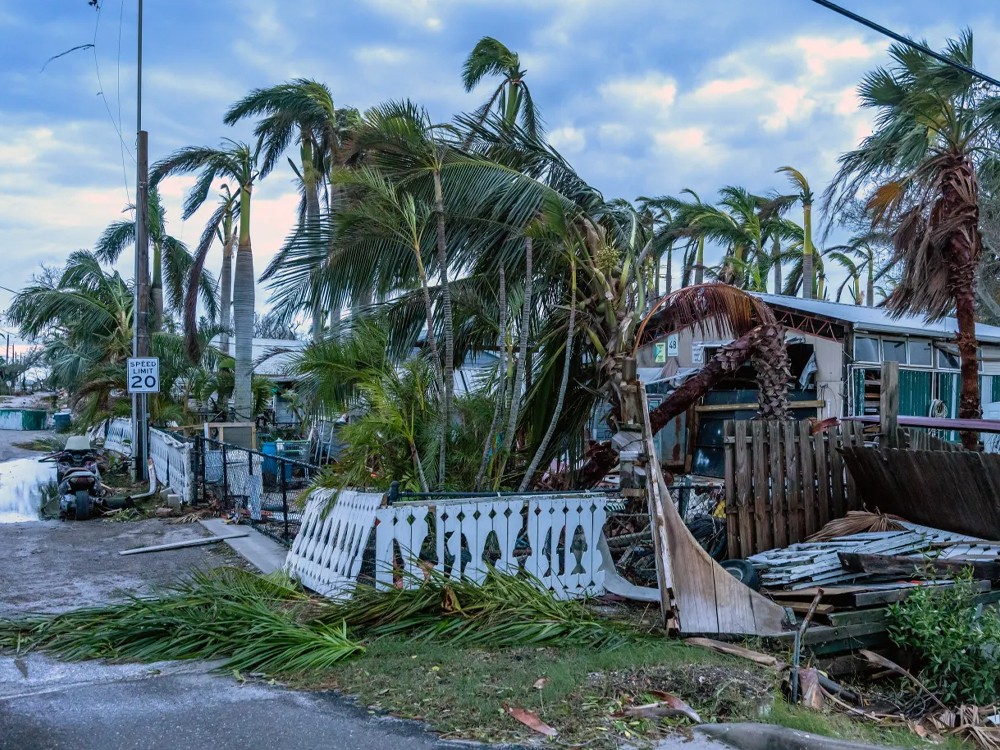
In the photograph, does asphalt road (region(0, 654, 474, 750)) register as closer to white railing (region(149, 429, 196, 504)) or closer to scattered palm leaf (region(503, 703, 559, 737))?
scattered palm leaf (region(503, 703, 559, 737))

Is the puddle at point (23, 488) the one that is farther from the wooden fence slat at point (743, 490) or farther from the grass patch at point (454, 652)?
the wooden fence slat at point (743, 490)

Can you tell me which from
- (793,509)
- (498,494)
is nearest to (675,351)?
(793,509)

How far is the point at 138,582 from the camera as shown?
8.29m

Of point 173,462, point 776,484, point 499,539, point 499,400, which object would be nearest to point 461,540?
point 499,539

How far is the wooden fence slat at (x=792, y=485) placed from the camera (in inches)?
307

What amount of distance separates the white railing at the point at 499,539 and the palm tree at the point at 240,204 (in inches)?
496

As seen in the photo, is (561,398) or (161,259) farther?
(161,259)

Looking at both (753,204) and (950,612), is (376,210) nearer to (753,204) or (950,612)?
(950,612)

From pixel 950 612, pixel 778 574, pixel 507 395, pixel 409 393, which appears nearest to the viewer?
pixel 950 612

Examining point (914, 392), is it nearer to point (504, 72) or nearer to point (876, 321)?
point (876, 321)

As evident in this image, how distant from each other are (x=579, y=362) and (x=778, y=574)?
3.52 metres

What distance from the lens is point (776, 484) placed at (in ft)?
25.2

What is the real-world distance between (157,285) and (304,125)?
34.8 ft

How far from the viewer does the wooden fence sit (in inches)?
295
